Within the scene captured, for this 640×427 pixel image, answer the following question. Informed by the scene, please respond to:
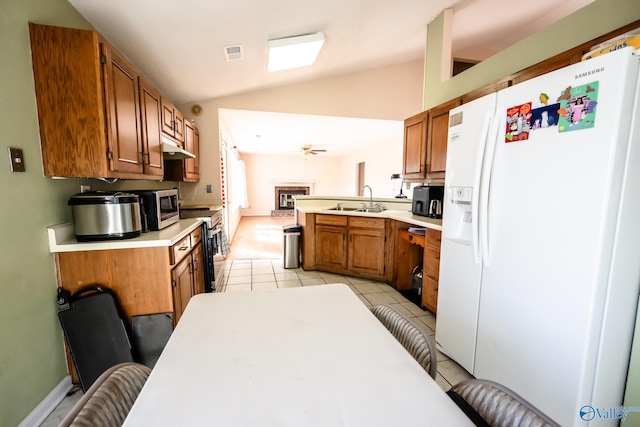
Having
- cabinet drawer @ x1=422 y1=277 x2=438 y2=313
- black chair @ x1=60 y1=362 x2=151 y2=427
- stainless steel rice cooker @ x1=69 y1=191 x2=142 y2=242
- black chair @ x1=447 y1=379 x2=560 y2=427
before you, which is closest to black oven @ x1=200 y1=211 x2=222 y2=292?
stainless steel rice cooker @ x1=69 y1=191 x2=142 y2=242

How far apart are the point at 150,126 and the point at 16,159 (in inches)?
37.8

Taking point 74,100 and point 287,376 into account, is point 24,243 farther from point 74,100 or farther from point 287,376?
point 287,376

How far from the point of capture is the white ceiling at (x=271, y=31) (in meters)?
1.96

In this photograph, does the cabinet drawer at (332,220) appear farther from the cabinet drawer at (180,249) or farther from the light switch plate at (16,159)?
the light switch plate at (16,159)

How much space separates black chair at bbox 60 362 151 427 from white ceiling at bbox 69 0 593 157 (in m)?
2.15

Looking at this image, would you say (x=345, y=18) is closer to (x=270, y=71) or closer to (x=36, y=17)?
(x=270, y=71)

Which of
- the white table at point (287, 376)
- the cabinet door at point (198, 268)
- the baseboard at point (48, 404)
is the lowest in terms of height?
the baseboard at point (48, 404)

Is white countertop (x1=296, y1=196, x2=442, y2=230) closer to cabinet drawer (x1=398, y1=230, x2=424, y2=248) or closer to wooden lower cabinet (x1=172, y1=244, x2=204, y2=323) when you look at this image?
cabinet drawer (x1=398, y1=230, x2=424, y2=248)

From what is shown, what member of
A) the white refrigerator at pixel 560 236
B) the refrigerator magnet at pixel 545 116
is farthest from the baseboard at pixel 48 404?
the refrigerator magnet at pixel 545 116

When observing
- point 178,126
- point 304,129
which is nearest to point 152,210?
point 178,126

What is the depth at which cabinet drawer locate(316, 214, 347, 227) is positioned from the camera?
3.57 metres

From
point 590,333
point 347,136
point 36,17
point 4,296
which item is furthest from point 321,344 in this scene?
point 347,136

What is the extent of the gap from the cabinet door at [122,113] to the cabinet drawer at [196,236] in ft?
2.25

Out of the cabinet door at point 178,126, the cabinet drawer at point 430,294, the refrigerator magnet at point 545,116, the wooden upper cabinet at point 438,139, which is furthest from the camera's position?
the cabinet door at point 178,126
